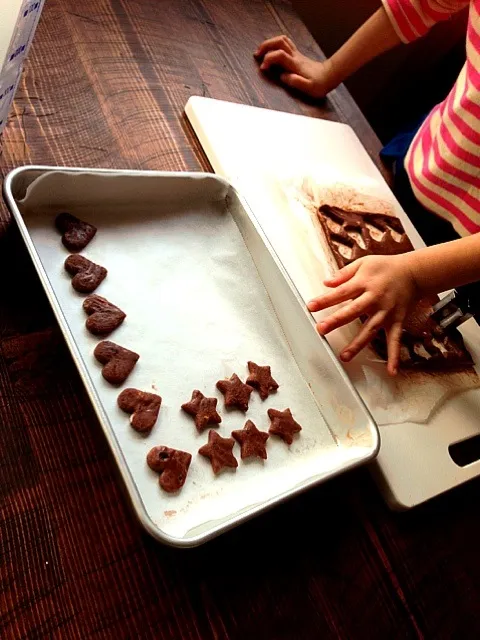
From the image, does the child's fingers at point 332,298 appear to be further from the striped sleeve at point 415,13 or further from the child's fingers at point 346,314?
the striped sleeve at point 415,13

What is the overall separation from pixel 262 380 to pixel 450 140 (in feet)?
2.16

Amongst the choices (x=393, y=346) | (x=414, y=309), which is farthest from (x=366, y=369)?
(x=414, y=309)

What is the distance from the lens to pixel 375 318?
747 millimetres

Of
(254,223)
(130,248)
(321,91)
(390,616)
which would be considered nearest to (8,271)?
(130,248)

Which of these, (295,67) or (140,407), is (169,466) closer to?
(140,407)

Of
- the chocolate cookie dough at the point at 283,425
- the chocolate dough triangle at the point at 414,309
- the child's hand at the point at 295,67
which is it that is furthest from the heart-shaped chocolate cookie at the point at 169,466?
the child's hand at the point at 295,67

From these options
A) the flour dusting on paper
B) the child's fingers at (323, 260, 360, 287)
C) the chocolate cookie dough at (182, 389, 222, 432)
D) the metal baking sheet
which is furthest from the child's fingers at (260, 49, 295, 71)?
the chocolate cookie dough at (182, 389, 222, 432)

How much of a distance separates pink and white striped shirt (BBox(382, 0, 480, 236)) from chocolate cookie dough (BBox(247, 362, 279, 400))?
1.92 ft

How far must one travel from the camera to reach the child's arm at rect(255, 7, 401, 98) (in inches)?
43.6

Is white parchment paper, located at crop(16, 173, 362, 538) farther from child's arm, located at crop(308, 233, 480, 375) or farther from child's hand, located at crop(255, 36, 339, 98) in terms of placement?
child's hand, located at crop(255, 36, 339, 98)

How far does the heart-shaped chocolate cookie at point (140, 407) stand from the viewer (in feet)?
1.85

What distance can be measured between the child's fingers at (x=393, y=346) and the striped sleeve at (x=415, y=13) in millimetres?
658

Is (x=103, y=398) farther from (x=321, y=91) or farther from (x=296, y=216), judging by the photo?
(x=321, y=91)

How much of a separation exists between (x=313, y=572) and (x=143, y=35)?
2.95ft
